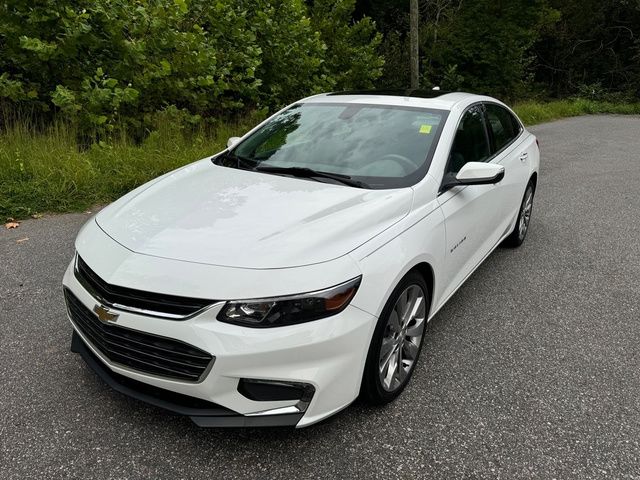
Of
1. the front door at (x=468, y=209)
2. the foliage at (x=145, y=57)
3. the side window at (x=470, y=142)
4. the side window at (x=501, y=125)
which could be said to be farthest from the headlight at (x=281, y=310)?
the foliage at (x=145, y=57)

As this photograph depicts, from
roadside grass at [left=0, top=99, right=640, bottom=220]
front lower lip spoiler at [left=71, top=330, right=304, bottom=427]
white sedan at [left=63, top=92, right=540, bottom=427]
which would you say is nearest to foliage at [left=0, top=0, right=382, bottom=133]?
roadside grass at [left=0, top=99, right=640, bottom=220]

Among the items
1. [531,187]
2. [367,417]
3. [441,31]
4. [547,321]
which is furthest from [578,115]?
[367,417]

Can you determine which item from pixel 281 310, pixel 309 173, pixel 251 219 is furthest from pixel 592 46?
pixel 281 310

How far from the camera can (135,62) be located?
23.6 ft

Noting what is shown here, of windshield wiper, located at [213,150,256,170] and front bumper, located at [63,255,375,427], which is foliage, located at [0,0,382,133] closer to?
windshield wiper, located at [213,150,256,170]

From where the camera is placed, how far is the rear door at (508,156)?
414 centimetres

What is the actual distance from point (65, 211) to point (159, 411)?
3.96 m

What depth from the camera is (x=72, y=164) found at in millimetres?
6172

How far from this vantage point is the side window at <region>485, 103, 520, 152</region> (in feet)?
13.9

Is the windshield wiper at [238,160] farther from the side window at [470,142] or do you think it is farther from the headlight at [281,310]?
the headlight at [281,310]

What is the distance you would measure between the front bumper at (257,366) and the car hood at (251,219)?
29 centimetres

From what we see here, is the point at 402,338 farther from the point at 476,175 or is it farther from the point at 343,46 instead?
the point at 343,46

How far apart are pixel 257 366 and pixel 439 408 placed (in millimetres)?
1117

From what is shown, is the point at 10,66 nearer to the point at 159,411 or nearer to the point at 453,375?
the point at 159,411
